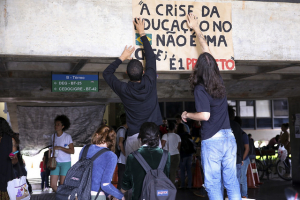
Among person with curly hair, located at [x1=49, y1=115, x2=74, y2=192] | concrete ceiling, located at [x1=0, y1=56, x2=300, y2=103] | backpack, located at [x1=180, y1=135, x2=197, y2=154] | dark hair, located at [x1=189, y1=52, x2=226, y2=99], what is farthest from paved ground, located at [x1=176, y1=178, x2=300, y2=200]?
dark hair, located at [x1=189, y1=52, x2=226, y2=99]

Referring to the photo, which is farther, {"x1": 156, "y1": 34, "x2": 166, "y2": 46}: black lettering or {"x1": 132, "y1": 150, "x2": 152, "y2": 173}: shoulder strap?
{"x1": 156, "y1": 34, "x2": 166, "y2": 46}: black lettering

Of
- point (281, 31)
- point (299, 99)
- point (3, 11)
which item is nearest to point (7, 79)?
point (3, 11)

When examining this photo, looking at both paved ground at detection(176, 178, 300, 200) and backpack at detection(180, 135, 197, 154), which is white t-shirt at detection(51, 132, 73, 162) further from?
backpack at detection(180, 135, 197, 154)

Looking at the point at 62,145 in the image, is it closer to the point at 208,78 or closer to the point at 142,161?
the point at 142,161

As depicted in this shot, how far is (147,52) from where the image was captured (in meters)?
3.90

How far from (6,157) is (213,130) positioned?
295 cm

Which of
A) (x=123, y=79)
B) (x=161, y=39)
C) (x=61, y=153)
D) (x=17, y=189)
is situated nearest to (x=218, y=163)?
(x=161, y=39)

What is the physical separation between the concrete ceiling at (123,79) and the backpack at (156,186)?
355cm

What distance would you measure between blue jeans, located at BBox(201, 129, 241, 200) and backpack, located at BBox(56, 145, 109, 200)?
1.05 m

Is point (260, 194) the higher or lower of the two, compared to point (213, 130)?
lower

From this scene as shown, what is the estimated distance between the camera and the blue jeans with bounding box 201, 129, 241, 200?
3.29 metres

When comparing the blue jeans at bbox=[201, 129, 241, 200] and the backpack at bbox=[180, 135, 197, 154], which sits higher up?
the blue jeans at bbox=[201, 129, 241, 200]

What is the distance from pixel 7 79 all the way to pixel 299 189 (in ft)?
22.9

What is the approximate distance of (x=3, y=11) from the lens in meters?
3.77
